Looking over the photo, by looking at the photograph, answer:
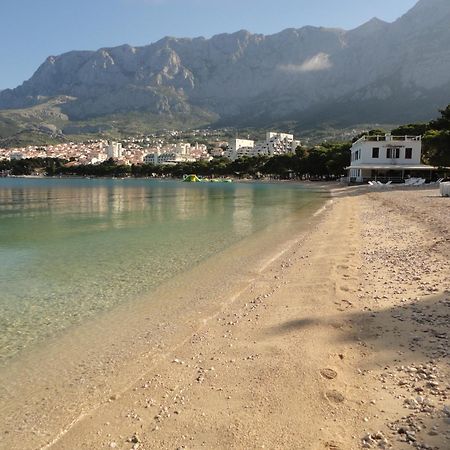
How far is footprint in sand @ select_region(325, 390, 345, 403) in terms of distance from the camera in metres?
4.99

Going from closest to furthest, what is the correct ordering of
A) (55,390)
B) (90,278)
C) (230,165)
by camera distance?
(55,390)
(90,278)
(230,165)

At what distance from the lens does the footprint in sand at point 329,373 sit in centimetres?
552

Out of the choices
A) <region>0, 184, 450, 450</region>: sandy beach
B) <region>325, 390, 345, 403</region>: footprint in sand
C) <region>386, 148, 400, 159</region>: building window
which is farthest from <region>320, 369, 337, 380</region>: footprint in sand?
<region>386, 148, 400, 159</region>: building window

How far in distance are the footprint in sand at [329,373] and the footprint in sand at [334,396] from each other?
1.15 feet

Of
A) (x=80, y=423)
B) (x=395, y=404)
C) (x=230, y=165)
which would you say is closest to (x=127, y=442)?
(x=80, y=423)

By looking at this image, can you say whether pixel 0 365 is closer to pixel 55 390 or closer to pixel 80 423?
pixel 55 390

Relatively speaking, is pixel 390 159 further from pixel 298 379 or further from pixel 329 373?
pixel 298 379

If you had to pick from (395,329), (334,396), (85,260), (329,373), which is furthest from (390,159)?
(334,396)

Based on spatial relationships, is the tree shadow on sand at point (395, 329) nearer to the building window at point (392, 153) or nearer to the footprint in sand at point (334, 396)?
the footprint in sand at point (334, 396)

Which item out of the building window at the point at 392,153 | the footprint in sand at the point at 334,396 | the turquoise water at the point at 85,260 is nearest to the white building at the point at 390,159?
the building window at the point at 392,153

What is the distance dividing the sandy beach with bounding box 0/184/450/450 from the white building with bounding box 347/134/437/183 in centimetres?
5743

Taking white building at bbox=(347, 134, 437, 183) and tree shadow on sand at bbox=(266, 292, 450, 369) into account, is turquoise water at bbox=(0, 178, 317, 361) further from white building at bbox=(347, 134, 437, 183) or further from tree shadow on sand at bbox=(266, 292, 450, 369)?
white building at bbox=(347, 134, 437, 183)

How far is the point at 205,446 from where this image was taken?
4.30m

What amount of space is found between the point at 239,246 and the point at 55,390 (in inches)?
463
